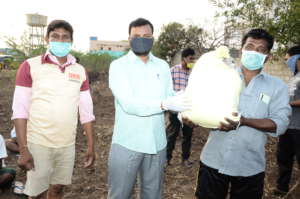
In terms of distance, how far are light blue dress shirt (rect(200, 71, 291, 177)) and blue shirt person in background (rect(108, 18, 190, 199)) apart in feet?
1.55

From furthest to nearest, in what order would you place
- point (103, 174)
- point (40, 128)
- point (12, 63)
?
point (12, 63) < point (103, 174) < point (40, 128)

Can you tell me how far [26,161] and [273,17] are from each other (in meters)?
5.48

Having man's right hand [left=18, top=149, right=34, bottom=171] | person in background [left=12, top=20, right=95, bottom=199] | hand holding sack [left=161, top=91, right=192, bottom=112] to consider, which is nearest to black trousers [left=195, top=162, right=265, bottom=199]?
hand holding sack [left=161, top=91, right=192, bottom=112]

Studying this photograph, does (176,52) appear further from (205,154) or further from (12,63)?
(205,154)

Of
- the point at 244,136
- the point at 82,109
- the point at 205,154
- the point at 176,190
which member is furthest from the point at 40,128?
the point at 176,190

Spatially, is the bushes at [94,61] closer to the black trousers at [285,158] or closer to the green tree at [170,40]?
the green tree at [170,40]

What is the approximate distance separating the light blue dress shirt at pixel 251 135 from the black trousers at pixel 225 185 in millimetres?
53

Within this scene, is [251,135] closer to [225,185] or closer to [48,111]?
[225,185]

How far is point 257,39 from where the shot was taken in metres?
2.02

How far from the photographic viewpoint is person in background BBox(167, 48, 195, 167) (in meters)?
4.26

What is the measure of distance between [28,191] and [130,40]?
148cm

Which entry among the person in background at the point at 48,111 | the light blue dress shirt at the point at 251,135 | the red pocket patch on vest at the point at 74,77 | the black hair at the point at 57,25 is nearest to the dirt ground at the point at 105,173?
the person in background at the point at 48,111

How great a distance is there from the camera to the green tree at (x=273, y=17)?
199 inches

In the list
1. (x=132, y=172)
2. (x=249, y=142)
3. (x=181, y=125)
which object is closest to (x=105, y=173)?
(x=181, y=125)
